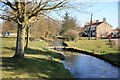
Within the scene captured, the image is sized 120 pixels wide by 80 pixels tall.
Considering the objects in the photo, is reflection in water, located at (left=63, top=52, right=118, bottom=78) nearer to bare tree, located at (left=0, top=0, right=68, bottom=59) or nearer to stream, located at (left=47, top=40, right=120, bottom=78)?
stream, located at (left=47, top=40, right=120, bottom=78)

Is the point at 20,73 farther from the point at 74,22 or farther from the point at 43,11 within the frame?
the point at 74,22

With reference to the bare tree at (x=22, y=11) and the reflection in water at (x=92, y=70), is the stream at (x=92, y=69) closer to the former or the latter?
the reflection in water at (x=92, y=70)

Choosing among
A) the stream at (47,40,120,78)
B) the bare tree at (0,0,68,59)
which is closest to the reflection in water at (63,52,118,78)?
the stream at (47,40,120,78)

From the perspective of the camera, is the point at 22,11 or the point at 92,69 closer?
the point at 22,11

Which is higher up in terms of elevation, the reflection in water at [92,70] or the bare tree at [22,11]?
the bare tree at [22,11]

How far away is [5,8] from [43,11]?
283cm

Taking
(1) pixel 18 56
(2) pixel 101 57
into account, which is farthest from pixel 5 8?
(2) pixel 101 57

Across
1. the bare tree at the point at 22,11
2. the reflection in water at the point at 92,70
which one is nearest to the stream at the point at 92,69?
the reflection in water at the point at 92,70

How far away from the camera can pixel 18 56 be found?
54.2 ft

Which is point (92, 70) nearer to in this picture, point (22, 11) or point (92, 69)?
point (92, 69)

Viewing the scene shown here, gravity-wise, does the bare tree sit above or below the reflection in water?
above

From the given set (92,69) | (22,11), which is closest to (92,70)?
(92,69)

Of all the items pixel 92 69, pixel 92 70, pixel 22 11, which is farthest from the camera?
pixel 92 69

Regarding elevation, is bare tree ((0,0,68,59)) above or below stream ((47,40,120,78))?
above
